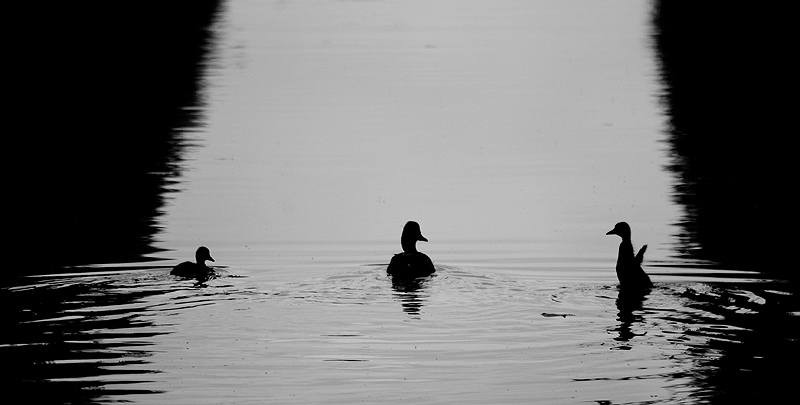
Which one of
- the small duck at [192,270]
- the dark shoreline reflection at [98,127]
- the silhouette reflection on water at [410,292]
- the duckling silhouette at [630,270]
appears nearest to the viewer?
the silhouette reflection on water at [410,292]

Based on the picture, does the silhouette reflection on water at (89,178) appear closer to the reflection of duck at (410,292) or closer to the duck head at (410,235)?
the reflection of duck at (410,292)

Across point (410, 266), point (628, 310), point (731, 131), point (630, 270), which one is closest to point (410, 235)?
point (410, 266)

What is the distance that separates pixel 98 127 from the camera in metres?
29.1

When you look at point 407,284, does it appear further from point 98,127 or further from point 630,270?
point 98,127

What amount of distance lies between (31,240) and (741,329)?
958 centimetres

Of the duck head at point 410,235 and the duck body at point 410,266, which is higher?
the duck head at point 410,235

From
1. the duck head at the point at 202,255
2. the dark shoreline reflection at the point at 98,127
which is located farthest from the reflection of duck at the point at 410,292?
the dark shoreline reflection at the point at 98,127

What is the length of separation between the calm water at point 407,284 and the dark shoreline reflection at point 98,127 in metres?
0.32

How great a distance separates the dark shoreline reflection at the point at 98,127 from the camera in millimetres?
18719

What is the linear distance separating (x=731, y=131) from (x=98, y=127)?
40.3 feet

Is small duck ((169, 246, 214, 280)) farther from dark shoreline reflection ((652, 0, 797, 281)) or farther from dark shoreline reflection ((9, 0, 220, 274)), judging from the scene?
dark shoreline reflection ((652, 0, 797, 281))

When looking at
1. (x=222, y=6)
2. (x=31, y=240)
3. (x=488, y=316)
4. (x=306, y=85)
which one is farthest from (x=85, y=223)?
(x=222, y=6)

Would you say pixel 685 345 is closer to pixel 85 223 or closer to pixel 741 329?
pixel 741 329

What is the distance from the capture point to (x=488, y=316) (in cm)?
1319
